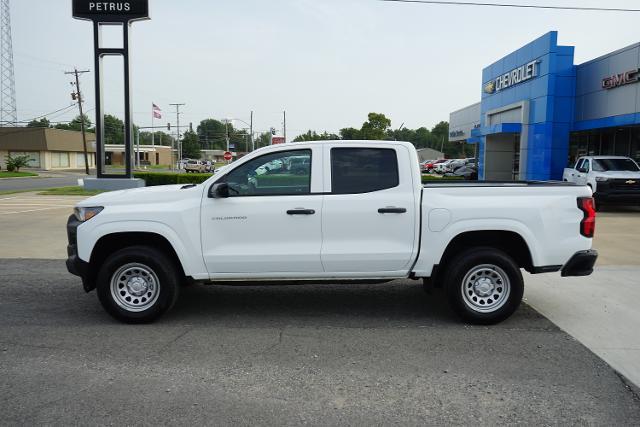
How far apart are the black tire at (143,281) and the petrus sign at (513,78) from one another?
78.2 ft

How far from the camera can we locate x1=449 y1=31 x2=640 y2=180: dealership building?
69.7ft

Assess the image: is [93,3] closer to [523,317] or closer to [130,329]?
[130,329]

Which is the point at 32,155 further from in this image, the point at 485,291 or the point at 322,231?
the point at 485,291

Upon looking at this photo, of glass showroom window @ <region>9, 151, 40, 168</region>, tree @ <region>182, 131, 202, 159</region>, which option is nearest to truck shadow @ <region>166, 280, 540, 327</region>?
glass showroom window @ <region>9, 151, 40, 168</region>

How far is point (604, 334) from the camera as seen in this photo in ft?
18.1

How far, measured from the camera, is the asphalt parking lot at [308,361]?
381 centimetres

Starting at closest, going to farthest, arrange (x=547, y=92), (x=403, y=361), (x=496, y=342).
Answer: (x=403, y=361) < (x=496, y=342) < (x=547, y=92)

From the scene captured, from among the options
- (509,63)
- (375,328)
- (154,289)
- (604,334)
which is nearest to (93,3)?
(154,289)

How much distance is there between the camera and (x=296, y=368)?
Answer: 15.1ft

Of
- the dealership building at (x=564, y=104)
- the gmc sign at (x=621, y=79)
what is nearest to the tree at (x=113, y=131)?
the dealership building at (x=564, y=104)

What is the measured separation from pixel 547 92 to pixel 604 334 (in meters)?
21.3

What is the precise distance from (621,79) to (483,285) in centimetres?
1922

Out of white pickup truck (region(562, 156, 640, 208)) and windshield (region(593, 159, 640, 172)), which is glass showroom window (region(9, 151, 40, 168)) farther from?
white pickup truck (region(562, 156, 640, 208))

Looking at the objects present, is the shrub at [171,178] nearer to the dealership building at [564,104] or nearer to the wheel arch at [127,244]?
the dealership building at [564,104]
